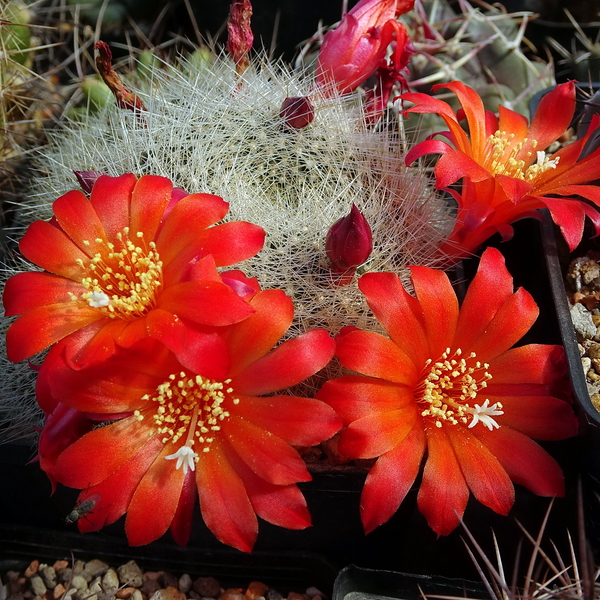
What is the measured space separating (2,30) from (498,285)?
1.08 meters

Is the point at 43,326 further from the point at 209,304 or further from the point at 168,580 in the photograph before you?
the point at 168,580

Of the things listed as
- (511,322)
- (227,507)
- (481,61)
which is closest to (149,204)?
(227,507)

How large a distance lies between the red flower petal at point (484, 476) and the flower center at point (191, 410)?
30 cm

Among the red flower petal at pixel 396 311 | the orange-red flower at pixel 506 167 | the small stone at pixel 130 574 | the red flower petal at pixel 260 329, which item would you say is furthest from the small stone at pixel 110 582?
the orange-red flower at pixel 506 167

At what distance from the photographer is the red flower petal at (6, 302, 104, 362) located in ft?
2.31

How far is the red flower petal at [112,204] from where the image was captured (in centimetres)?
78

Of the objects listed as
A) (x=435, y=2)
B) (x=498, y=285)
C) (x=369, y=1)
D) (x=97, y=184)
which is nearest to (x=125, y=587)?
(x=97, y=184)

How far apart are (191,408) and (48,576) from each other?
0.50 metres

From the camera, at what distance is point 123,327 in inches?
28.0

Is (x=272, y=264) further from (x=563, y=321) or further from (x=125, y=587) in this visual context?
(x=125, y=587)

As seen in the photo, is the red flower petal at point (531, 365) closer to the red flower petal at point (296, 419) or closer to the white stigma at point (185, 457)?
the red flower petal at point (296, 419)

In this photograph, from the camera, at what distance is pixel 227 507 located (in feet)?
2.27

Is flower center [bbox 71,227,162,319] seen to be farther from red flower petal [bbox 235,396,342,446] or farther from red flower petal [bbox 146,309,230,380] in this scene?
red flower petal [bbox 235,396,342,446]

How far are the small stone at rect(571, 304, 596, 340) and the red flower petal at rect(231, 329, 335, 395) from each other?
1.49 ft
